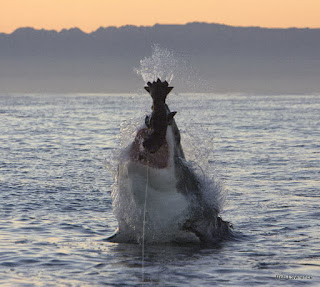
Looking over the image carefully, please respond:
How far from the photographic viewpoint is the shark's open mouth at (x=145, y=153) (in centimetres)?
1068

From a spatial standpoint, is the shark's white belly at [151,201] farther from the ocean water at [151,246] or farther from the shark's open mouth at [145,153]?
the ocean water at [151,246]

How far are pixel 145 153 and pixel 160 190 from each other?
805mm

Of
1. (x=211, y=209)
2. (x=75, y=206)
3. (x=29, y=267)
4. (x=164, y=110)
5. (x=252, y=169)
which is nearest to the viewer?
(x=164, y=110)

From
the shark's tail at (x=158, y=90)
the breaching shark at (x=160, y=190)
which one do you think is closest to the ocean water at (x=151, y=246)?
the breaching shark at (x=160, y=190)

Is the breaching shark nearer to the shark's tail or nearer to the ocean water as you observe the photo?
the shark's tail

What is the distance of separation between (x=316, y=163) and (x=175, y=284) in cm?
1791

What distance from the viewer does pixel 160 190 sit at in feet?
36.7

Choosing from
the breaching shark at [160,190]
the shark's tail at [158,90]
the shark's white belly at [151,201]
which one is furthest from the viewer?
the shark's white belly at [151,201]

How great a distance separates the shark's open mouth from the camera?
35.0ft

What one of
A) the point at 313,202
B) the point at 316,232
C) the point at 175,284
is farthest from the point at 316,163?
the point at 175,284

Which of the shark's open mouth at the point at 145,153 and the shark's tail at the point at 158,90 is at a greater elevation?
the shark's tail at the point at 158,90

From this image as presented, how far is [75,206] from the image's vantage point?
17516mm

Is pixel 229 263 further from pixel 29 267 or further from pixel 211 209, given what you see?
pixel 29 267

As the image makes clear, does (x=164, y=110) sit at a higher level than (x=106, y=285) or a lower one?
higher
